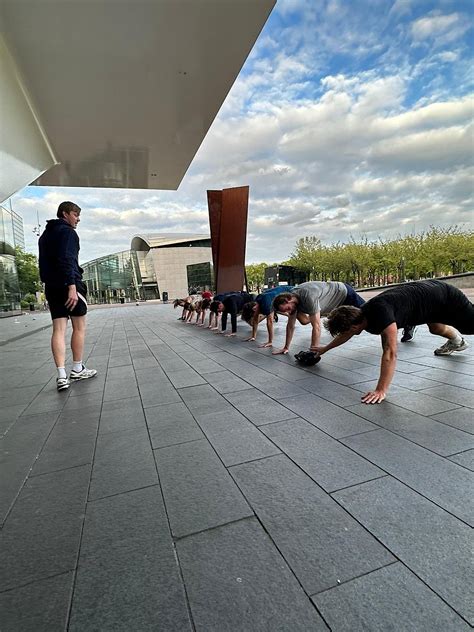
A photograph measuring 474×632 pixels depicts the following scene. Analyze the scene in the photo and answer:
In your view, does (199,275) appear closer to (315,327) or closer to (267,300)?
(267,300)

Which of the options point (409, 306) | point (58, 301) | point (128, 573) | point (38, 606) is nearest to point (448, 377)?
point (409, 306)

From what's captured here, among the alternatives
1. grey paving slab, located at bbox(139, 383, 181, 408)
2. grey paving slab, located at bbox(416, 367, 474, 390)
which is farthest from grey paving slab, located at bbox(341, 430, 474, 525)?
grey paving slab, located at bbox(139, 383, 181, 408)

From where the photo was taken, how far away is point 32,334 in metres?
11.9

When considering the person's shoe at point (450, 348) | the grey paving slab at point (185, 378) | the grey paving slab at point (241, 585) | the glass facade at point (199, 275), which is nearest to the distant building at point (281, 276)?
the person's shoe at point (450, 348)

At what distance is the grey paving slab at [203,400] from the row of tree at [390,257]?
41.2m

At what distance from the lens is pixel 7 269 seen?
1730cm

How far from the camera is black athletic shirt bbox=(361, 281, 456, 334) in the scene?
2928 millimetres

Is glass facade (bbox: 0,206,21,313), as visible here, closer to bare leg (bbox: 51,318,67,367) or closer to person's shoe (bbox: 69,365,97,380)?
person's shoe (bbox: 69,365,97,380)

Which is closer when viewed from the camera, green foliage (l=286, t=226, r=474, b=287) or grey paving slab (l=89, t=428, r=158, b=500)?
grey paving slab (l=89, t=428, r=158, b=500)

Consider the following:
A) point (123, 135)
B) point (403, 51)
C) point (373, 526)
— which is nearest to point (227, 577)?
point (373, 526)

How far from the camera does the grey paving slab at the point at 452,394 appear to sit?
9.09ft

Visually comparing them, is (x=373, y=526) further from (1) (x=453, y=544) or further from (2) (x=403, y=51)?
(2) (x=403, y=51)

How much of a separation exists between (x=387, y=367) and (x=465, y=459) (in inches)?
40.0

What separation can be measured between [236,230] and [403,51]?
7.94m
